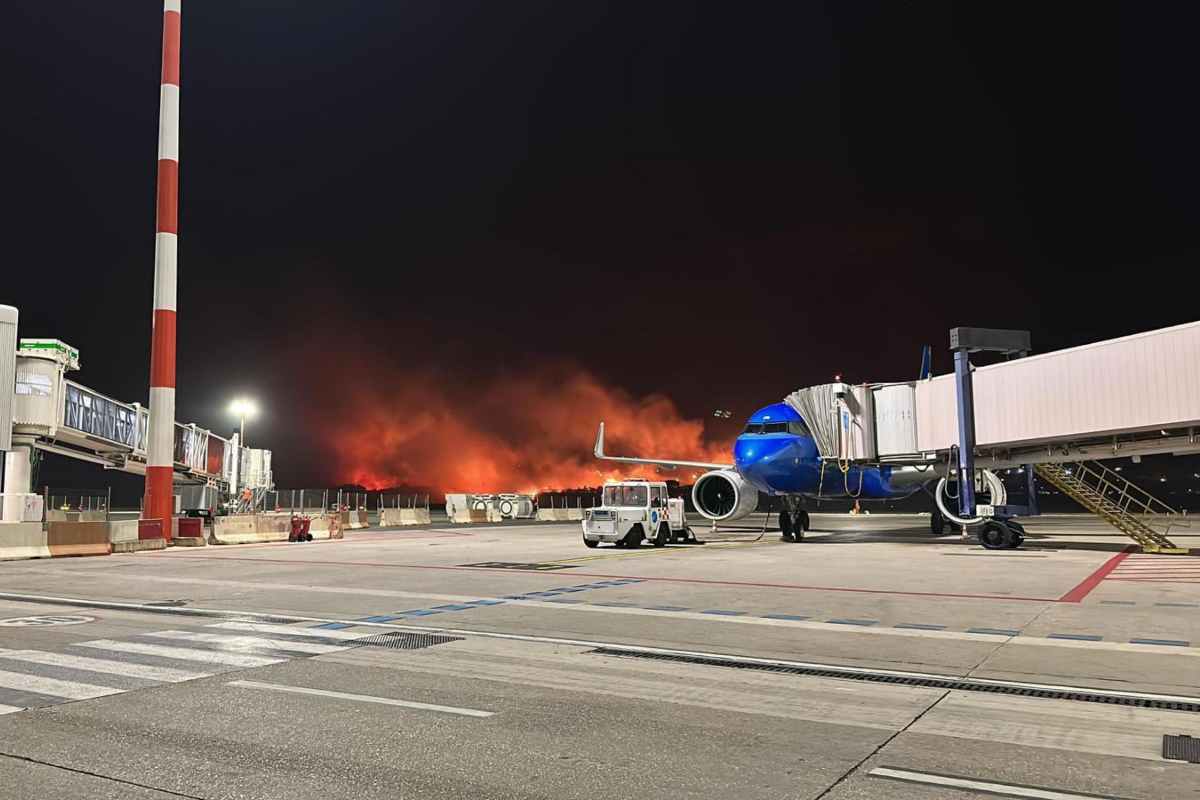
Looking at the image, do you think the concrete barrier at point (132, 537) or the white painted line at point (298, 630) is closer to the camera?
the white painted line at point (298, 630)

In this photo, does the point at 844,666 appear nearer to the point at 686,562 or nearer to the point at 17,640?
the point at 17,640

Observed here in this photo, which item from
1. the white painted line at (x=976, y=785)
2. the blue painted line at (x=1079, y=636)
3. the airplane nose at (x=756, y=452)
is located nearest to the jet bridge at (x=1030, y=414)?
the airplane nose at (x=756, y=452)

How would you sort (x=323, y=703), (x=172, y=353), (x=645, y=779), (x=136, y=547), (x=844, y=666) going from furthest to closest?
(x=172, y=353) < (x=136, y=547) < (x=844, y=666) < (x=323, y=703) < (x=645, y=779)

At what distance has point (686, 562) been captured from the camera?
76.5 ft

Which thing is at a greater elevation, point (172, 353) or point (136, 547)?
point (172, 353)

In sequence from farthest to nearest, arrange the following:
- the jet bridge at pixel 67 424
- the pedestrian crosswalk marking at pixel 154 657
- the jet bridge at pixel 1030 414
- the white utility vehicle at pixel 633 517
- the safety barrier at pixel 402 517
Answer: the safety barrier at pixel 402 517 → the jet bridge at pixel 67 424 → the white utility vehicle at pixel 633 517 → the jet bridge at pixel 1030 414 → the pedestrian crosswalk marking at pixel 154 657

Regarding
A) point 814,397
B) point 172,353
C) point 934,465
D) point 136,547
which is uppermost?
point 172,353

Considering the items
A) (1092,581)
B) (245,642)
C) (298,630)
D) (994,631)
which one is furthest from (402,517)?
(994,631)

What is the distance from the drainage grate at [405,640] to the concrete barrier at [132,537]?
2358 cm

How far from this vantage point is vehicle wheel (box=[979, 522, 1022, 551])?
27.2m

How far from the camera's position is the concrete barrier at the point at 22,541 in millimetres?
25859

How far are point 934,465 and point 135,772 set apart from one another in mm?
30543

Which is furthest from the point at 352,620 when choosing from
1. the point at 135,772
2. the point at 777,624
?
the point at 135,772

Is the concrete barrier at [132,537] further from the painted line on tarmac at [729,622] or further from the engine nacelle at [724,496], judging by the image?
the engine nacelle at [724,496]
